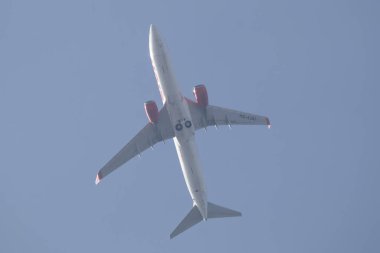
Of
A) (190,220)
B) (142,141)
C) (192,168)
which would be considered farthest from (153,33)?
(190,220)

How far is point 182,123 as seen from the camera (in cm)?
7844

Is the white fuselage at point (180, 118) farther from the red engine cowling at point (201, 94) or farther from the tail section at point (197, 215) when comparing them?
the red engine cowling at point (201, 94)

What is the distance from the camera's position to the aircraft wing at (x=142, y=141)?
267 feet

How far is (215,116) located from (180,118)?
25.1 feet

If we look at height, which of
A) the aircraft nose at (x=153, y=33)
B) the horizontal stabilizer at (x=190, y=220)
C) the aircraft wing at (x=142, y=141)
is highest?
the aircraft nose at (x=153, y=33)

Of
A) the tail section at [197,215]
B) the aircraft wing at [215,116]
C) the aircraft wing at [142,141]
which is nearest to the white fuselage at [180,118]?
the tail section at [197,215]

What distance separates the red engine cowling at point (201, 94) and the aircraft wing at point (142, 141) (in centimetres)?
568

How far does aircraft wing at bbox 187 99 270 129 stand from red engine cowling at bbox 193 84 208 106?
1.04 meters

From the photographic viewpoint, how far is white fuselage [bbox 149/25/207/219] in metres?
77.4

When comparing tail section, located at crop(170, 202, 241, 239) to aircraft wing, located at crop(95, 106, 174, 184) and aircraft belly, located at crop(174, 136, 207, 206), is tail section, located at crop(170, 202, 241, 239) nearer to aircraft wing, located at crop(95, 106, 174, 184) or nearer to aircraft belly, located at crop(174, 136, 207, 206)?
aircraft belly, located at crop(174, 136, 207, 206)

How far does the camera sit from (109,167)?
82.5 m

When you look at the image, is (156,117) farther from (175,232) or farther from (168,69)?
(175,232)

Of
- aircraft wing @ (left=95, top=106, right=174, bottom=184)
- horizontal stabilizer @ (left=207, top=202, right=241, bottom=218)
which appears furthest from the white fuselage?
aircraft wing @ (left=95, top=106, right=174, bottom=184)

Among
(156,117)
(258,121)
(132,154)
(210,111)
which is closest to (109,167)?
(132,154)
